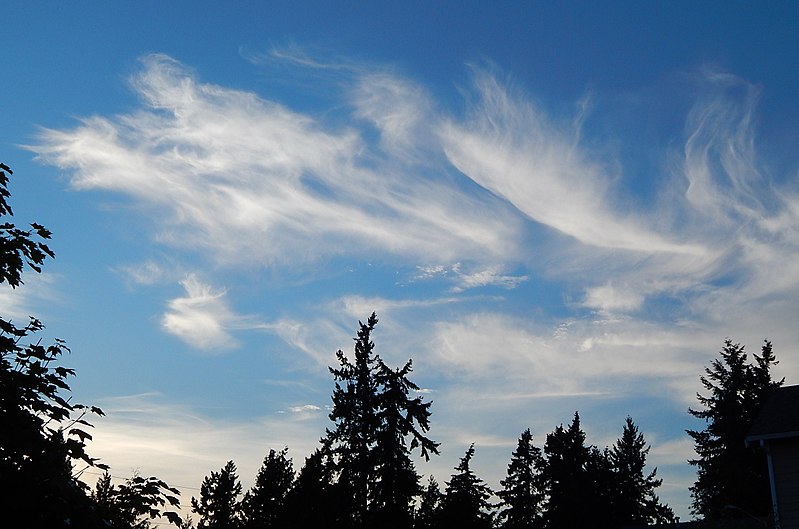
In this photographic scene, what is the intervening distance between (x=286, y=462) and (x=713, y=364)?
144 feet

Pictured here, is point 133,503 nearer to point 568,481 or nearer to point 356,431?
point 356,431

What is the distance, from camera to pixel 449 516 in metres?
44.1

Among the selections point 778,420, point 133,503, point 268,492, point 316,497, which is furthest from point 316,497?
point 133,503

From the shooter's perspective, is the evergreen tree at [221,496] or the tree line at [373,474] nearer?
the tree line at [373,474]

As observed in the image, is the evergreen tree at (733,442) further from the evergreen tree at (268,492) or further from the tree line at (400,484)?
the evergreen tree at (268,492)

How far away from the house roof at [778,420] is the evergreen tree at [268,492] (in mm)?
47233

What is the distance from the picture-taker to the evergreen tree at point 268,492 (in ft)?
219

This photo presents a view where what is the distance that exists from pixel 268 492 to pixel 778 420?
2168 inches

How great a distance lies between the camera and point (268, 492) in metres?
69.4

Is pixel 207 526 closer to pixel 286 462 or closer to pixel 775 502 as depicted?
pixel 286 462

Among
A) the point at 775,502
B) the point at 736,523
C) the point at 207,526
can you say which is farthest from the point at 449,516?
the point at 207,526

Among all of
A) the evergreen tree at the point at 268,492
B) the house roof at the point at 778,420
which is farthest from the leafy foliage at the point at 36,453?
the evergreen tree at the point at 268,492

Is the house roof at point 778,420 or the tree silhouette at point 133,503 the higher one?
the house roof at point 778,420

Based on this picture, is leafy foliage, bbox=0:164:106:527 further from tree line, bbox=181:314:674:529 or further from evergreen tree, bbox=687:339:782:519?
evergreen tree, bbox=687:339:782:519
